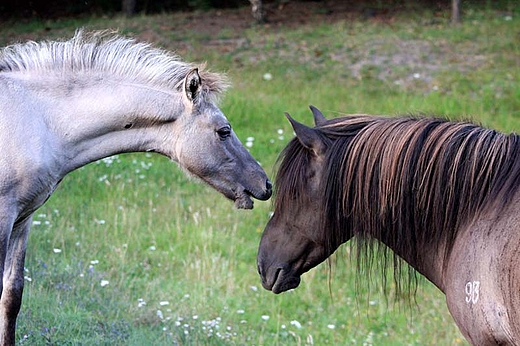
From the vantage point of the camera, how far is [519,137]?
11.4ft

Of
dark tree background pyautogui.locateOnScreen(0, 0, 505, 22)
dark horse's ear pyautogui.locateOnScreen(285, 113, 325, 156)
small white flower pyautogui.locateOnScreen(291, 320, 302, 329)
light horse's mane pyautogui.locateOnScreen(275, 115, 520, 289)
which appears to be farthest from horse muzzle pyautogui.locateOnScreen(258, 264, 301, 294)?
dark tree background pyautogui.locateOnScreen(0, 0, 505, 22)

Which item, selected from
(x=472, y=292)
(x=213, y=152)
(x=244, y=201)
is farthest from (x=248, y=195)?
(x=472, y=292)

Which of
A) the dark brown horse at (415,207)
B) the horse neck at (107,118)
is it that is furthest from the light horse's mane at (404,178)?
the horse neck at (107,118)

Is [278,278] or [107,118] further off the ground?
[107,118]

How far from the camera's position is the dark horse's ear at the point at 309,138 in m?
3.68

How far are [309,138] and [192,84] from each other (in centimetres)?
78

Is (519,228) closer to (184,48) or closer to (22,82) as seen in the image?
(22,82)

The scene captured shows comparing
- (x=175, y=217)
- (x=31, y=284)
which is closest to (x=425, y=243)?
(x=31, y=284)

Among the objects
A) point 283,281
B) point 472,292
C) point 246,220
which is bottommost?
point 246,220

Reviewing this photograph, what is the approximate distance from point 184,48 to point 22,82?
438 inches

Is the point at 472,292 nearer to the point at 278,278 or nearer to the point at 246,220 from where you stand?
the point at 278,278

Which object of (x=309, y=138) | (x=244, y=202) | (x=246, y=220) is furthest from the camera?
(x=246, y=220)

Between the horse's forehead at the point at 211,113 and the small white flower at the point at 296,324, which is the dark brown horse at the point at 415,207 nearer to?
the horse's forehead at the point at 211,113

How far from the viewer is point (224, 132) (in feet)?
14.2
